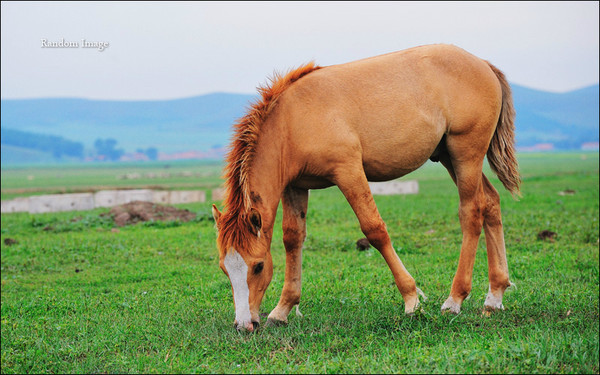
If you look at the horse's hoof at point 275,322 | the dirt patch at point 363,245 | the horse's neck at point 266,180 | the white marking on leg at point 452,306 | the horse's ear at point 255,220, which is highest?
the horse's neck at point 266,180

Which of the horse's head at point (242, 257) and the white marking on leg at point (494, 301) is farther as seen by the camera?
the white marking on leg at point (494, 301)

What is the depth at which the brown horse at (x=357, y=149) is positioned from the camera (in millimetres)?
5941

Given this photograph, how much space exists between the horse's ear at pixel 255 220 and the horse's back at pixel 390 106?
2.67 feet

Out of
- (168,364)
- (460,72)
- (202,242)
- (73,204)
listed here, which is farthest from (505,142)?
(73,204)

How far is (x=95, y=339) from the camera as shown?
6.10 m

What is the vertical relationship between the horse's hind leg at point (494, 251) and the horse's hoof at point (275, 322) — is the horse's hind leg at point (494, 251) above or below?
above

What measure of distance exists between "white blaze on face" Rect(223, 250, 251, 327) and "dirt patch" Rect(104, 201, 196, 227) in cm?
1105

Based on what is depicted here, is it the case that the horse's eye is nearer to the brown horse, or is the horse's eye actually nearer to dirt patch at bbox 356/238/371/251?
the brown horse

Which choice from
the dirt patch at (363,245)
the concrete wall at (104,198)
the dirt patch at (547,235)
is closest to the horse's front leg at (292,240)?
the dirt patch at (363,245)

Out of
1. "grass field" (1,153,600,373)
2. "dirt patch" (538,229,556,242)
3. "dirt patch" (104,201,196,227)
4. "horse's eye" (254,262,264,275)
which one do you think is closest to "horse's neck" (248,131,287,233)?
"horse's eye" (254,262,264,275)

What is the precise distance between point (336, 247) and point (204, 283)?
3488mm

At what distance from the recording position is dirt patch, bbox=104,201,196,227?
16.7 meters

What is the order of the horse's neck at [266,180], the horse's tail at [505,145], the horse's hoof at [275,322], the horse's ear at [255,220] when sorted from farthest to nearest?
1. the horse's tail at [505,145]
2. the horse's hoof at [275,322]
3. the horse's neck at [266,180]
4. the horse's ear at [255,220]

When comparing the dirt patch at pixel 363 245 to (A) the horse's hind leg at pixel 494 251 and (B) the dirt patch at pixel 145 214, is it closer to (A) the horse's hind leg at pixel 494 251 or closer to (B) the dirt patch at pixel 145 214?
(A) the horse's hind leg at pixel 494 251
